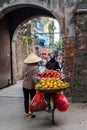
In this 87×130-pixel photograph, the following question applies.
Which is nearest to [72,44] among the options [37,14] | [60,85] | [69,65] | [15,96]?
[69,65]

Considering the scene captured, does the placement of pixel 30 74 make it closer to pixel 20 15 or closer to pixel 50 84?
pixel 50 84

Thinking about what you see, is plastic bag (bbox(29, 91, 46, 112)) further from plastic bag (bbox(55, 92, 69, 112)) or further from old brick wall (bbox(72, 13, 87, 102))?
old brick wall (bbox(72, 13, 87, 102))

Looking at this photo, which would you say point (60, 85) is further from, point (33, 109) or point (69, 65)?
point (69, 65)

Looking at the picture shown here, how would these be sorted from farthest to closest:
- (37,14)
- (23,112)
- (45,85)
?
(37,14)
(23,112)
(45,85)

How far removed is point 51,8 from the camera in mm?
13508

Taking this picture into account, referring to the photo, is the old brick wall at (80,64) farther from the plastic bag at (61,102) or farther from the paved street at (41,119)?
the plastic bag at (61,102)

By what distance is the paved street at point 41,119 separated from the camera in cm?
887

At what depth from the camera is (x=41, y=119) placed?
977cm

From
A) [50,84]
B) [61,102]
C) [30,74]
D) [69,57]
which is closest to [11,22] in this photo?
[69,57]

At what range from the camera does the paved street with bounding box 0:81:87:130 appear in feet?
29.1

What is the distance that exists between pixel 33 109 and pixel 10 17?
10.0 m

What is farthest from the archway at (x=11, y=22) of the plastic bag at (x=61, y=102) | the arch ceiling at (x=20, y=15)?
the plastic bag at (x=61, y=102)

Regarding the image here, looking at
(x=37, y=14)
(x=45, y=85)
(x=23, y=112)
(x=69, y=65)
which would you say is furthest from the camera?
(x=37, y=14)

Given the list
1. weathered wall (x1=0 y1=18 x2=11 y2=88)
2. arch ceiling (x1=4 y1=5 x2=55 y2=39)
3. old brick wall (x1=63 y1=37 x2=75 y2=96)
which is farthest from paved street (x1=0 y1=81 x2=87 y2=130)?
arch ceiling (x1=4 y1=5 x2=55 y2=39)
